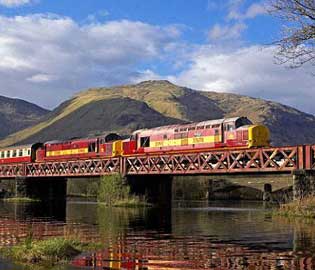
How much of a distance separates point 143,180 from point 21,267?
5161 cm

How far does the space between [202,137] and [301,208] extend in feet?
62.3

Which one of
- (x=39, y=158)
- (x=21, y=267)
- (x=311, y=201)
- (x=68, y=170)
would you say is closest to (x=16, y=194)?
(x=39, y=158)

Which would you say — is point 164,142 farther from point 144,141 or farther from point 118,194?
point 118,194

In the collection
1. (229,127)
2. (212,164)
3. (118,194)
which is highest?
(229,127)

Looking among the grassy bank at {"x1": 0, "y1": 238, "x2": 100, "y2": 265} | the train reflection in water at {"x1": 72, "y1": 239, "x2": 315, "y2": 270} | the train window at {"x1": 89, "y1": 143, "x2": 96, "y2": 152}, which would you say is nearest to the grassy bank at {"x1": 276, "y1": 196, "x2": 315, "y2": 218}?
the train reflection in water at {"x1": 72, "y1": 239, "x2": 315, "y2": 270}

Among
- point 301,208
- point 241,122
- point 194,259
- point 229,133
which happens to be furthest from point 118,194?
point 194,259

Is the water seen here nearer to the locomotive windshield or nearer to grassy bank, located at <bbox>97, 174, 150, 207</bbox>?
the locomotive windshield

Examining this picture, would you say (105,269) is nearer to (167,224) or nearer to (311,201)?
(167,224)

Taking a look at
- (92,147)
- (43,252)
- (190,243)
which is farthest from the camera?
(92,147)

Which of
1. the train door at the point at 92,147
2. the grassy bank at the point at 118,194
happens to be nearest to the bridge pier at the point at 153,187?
the grassy bank at the point at 118,194

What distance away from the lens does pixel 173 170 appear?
2569 inches

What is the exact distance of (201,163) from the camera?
61812mm

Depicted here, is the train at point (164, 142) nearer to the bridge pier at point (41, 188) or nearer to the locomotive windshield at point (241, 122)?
the locomotive windshield at point (241, 122)

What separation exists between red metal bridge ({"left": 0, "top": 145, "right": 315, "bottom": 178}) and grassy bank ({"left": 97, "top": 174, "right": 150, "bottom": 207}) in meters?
1.65
